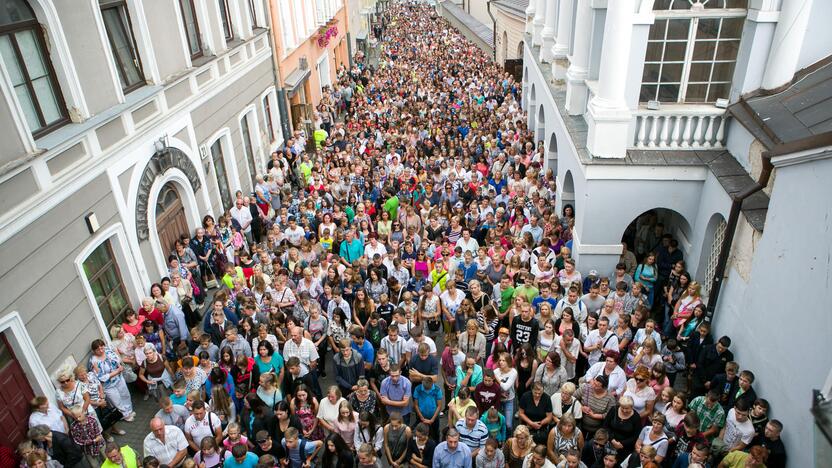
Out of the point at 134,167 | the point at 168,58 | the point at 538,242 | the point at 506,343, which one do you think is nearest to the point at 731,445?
the point at 506,343

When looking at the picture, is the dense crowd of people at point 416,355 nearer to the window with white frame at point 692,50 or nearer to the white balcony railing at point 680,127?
the white balcony railing at point 680,127

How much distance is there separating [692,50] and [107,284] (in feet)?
35.1

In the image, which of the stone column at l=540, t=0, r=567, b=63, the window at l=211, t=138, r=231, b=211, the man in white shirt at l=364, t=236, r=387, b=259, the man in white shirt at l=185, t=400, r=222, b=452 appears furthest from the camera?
the stone column at l=540, t=0, r=567, b=63

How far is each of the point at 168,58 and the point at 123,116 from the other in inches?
94.2

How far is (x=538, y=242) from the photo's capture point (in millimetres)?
11086

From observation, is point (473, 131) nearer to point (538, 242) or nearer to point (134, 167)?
point (538, 242)

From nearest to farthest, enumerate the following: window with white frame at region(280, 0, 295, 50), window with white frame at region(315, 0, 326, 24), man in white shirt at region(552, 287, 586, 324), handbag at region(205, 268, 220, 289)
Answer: man in white shirt at region(552, 287, 586, 324)
handbag at region(205, 268, 220, 289)
window with white frame at region(280, 0, 295, 50)
window with white frame at region(315, 0, 326, 24)

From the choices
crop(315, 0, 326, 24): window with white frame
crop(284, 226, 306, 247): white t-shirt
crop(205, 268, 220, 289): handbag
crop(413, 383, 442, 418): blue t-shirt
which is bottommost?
crop(205, 268, 220, 289): handbag

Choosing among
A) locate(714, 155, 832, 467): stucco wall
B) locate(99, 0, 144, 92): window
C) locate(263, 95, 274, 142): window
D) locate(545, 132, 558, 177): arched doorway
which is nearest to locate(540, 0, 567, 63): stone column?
locate(545, 132, 558, 177): arched doorway

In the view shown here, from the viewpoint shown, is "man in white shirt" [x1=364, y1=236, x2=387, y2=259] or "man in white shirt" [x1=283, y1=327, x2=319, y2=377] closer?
"man in white shirt" [x1=283, y1=327, x2=319, y2=377]

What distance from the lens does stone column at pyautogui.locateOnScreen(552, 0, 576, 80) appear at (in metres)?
15.2

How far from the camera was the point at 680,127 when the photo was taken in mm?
10055

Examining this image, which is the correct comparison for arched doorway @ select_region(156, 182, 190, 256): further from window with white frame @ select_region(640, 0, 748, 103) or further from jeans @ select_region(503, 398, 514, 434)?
window with white frame @ select_region(640, 0, 748, 103)

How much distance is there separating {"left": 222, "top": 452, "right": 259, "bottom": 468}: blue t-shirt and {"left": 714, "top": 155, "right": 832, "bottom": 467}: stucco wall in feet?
19.2
